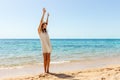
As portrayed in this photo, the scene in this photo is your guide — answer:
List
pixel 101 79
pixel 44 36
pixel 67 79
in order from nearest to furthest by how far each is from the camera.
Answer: pixel 101 79
pixel 67 79
pixel 44 36

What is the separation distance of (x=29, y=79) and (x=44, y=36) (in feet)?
4.89

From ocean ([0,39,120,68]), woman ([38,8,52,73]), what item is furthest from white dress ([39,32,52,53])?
ocean ([0,39,120,68])

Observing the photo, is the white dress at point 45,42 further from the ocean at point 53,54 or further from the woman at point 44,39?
the ocean at point 53,54

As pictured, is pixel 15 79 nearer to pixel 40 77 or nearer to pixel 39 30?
pixel 40 77

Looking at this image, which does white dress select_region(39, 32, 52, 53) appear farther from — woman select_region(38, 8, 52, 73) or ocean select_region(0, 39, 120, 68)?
ocean select_region(0, 39, 120, 68)

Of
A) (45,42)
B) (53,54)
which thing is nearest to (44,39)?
(45,42)

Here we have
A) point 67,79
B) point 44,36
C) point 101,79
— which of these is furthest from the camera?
point 44,36

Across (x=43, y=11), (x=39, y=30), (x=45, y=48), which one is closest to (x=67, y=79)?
(x=45, y=48)

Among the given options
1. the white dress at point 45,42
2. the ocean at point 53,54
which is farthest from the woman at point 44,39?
the ocean at point 53,54

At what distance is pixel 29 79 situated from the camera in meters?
6.71

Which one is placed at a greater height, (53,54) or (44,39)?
(44,39)

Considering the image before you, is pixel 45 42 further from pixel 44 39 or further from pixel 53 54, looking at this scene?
pixel 53 54

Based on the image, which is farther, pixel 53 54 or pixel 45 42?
pixel 53 54

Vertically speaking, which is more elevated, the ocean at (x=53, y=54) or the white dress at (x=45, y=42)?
the white dress at (x=45, y=42)
